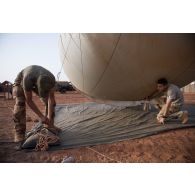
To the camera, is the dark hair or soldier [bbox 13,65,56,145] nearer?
soldier [bbox 13,65,56,145]

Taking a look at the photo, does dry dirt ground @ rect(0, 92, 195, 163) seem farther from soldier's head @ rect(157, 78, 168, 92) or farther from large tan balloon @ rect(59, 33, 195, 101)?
large tan balloon @ rect(59, 33, 195, 101)

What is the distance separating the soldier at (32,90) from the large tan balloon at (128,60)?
656 mm

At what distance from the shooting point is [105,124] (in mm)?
3375

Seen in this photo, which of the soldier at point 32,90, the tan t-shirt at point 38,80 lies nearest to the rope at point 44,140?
the soldier at point 32,90

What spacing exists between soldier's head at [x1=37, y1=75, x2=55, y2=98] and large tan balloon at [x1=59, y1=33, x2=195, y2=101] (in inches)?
26.9

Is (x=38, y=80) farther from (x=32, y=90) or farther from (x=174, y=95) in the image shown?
(x=174, y=95)

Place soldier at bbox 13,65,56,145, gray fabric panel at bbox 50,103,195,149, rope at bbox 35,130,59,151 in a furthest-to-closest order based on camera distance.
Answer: gray fabric panel at bbox 50,103,195,149
soldier at bbox 13,65,56,145
rope at bbox 35,130,59,151

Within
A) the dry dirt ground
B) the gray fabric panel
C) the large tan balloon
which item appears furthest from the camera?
the large tan balloon

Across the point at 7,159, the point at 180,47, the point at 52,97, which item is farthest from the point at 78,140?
the point at 180,47

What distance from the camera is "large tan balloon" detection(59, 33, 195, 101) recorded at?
9.63 feet

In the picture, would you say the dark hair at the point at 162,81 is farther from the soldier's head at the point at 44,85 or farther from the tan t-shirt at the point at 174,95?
the soldier's head at the point at 44,85

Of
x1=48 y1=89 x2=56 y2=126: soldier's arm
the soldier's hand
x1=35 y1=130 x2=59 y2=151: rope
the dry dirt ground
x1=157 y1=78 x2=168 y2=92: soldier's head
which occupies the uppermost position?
x1=157 y1=78 x2=168 y2=92: soldier's head

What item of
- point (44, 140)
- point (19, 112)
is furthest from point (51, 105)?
point (44, 140)

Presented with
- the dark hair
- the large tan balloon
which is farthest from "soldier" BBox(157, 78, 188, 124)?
the large tan balloon
